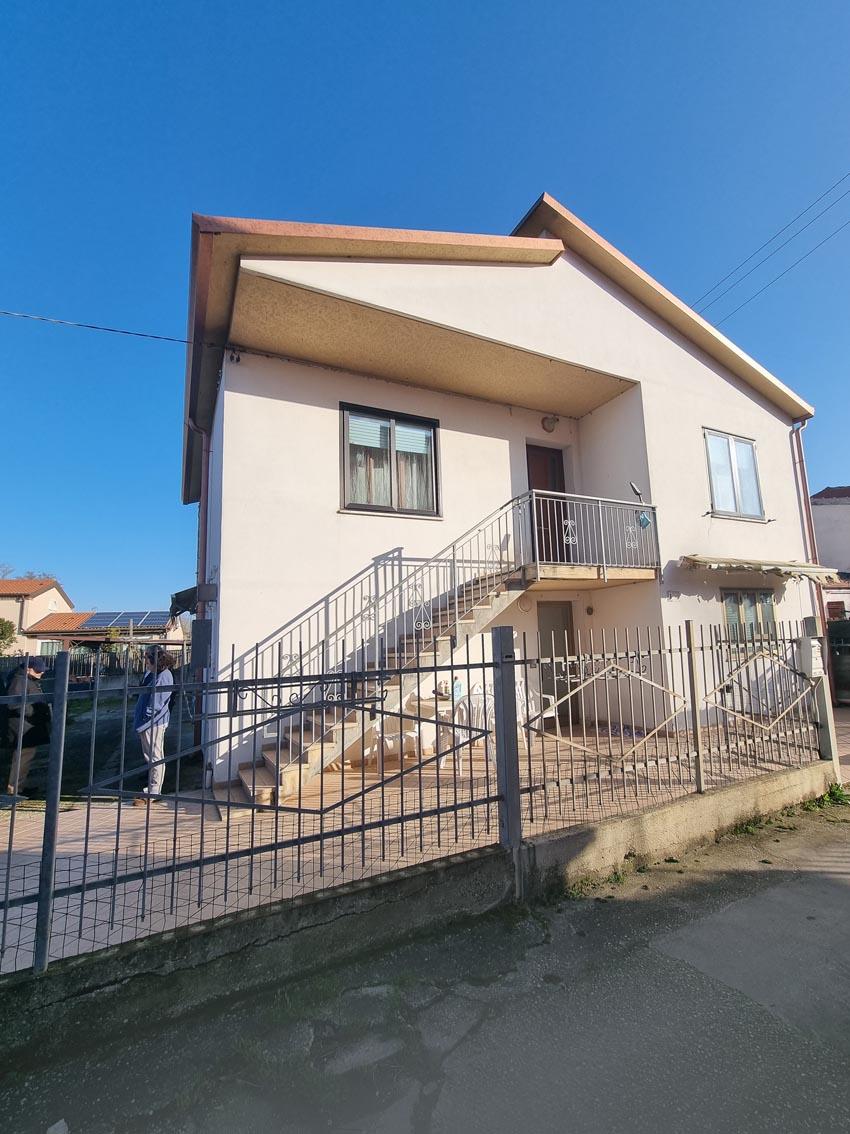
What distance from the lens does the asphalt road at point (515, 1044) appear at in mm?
2055

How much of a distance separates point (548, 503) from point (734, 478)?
3932 millimetres

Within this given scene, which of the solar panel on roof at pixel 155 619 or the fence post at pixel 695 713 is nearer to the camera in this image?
the fence post at pixel 695 713

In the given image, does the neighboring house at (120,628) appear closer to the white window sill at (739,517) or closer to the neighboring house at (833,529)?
the white window sill at (739,517)

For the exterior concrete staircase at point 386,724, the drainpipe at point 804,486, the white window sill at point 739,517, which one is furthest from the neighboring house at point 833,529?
the exterior concrete staircase at point 386,724

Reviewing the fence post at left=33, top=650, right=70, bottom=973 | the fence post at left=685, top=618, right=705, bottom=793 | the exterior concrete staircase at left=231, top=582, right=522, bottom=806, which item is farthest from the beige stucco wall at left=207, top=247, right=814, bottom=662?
the fence post at left=33, top=650, right=70, bottom=973

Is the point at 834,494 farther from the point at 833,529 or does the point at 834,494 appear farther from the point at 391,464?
the point at 391,464

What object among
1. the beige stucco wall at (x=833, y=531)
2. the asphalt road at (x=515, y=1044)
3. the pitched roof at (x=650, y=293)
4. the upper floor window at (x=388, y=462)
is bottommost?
the asphalt road at (x=515, y=1044)

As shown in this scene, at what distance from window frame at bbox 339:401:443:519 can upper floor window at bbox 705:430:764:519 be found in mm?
5272

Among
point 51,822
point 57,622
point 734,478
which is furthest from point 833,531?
point 57,622

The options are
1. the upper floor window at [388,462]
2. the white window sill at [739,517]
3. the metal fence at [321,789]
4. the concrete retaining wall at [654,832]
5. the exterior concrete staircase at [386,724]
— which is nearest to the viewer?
the metal fence at [321,789]

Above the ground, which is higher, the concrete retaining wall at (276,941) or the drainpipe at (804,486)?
the drainpipe at (804,486)

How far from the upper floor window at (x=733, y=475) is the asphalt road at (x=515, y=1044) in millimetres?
7824

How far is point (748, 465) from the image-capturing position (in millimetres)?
10281

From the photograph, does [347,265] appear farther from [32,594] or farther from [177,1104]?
[32,594]
